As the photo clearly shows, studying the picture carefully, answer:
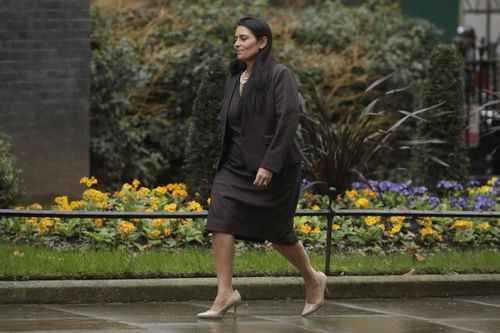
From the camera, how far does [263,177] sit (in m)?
7.07

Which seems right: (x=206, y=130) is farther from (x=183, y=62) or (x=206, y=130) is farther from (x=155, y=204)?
(x=183, y=62)

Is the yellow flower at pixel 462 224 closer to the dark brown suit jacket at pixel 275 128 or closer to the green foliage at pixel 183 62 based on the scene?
the dark brown suit jacket at pixel 275 128

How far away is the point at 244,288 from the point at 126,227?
4.53 feet

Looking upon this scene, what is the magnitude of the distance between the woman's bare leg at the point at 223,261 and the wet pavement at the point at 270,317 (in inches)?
6.3

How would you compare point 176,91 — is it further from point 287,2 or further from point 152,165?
point 287,2

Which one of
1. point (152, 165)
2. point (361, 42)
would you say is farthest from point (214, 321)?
point (361, 42)

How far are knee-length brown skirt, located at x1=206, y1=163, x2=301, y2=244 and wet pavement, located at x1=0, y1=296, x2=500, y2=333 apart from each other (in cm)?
56

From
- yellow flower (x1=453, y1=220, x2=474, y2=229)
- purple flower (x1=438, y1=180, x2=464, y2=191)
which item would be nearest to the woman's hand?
yellow flower (x1=453, y1=220, x2=474, y2=229)

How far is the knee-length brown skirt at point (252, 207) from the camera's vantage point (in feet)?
23.7

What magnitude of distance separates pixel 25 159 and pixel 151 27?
10.3 feet

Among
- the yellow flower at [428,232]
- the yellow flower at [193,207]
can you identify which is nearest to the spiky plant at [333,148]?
the yellow flower at [428,232]

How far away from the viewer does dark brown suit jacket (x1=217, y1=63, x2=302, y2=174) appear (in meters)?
7.09

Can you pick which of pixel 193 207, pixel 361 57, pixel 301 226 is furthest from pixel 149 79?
pixel 301 226

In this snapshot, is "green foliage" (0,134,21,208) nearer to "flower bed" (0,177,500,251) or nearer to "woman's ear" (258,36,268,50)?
"flower bed" (0,177,500,251)
